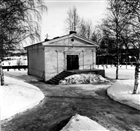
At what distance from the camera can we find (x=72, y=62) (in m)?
16.9

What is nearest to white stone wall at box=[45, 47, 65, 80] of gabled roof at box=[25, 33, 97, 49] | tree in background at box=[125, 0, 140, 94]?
gabled roof at box=[25, 33, 97, 49]

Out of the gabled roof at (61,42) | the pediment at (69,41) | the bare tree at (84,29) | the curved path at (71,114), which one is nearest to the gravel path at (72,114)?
the curved path at (71,114)

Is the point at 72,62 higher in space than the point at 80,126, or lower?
higher

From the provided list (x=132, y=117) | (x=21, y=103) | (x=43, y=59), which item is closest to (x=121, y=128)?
(x=132, y=117)

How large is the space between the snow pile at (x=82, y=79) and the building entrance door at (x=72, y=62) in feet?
8.09

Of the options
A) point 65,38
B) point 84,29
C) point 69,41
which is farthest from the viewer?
point 84,29

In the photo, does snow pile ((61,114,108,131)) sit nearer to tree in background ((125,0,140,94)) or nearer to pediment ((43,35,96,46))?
tree in background ((125,0,140,94))

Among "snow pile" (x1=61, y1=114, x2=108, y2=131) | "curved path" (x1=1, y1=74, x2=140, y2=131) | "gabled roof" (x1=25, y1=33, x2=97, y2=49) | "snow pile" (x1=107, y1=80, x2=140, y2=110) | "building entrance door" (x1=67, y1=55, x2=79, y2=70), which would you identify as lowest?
"curved path" (x1=1, y1=74, x2=140, y2=131)

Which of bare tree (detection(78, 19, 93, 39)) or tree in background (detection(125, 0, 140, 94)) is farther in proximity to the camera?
bare tree (detection(78, 19, 93, 39))

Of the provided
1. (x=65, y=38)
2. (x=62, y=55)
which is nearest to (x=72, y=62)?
(x=62, y=55)

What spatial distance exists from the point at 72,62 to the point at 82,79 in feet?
10.5

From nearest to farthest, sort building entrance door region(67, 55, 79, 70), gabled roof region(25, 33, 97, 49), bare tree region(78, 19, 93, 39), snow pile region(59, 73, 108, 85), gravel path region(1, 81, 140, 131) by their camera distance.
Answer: gravel path region(1, 81, 140, 131) < snow pile region(59, 73, 108, 85) < gabled roof region(25, 33, 97, 49) < building entrance door region(67, 55, 79, 70) < bare tree region(78, 19, 93, 39)

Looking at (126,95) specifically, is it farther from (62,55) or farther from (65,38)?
(65,38)

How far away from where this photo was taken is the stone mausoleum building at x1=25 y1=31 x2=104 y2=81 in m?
15.5
